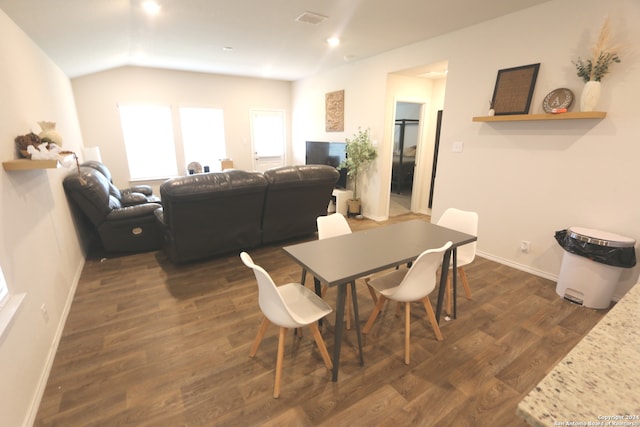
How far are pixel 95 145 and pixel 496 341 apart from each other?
6.90m

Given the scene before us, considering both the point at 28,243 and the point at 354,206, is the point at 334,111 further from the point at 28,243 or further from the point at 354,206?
the point at 28,243

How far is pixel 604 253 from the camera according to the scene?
2375 mm

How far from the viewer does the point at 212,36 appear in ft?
12.4

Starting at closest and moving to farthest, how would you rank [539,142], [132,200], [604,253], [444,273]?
[444,273] → [604,253] → [539,142] → [132,200]

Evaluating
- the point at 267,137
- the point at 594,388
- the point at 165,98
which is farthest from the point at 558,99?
the point at 165,98

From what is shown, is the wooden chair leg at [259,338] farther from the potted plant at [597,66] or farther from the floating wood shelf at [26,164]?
the potted plant at [597,66]

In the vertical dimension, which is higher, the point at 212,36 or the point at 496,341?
the point at 212,36

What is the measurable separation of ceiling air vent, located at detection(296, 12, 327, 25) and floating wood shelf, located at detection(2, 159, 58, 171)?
2647mm

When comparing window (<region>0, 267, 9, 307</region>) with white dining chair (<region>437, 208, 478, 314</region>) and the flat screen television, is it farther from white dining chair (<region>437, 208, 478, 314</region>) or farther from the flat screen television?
the flat screen television

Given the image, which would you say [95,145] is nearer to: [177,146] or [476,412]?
[177,146]

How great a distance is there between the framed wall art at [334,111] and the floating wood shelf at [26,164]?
4481 millimetres

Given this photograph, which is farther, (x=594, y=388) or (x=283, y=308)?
(x=283, y=308)

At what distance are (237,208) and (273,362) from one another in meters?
1.73

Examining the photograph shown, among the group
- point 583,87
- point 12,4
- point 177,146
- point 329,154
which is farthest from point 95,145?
point 583,87
